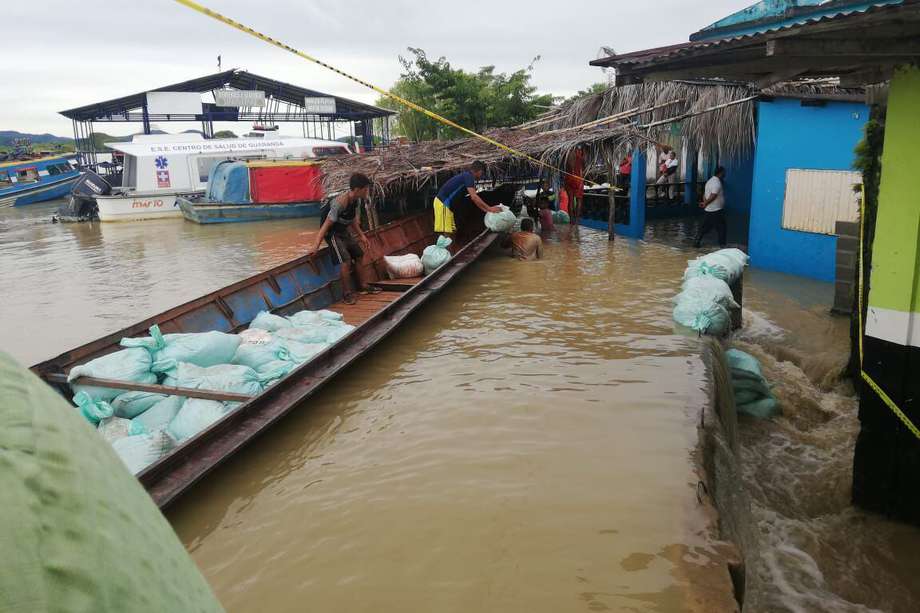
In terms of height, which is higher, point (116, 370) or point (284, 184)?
point (284, 184)

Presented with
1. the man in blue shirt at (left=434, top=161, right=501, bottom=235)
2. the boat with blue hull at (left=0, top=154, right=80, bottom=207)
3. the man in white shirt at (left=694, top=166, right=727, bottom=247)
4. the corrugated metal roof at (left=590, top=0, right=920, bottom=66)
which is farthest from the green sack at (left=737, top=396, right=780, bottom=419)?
the boat with blue hull at (left=0, top=154, right=80, bottom=207)

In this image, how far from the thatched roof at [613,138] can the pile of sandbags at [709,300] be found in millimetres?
5019

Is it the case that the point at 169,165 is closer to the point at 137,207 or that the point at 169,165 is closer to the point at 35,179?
the point at 137,207

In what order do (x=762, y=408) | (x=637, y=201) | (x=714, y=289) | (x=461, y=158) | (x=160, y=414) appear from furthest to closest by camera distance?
(x=637, y=201), (x=461, y=158), (x=714, y=289), (x=762, y=408), (x=160, y=414)

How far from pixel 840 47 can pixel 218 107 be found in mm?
32800

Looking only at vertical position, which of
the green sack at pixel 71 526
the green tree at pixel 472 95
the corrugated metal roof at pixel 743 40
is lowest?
the green sack at pixel 71 526

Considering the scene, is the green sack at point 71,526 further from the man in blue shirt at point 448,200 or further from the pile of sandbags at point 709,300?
the man in blue shirt at point 448,200

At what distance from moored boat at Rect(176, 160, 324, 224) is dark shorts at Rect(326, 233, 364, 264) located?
48.4ft

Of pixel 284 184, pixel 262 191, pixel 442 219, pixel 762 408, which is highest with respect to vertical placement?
pixel 284 184

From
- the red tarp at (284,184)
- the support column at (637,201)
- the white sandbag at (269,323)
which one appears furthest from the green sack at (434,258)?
the red tarp at (284,184)

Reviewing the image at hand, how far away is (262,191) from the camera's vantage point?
2358cm

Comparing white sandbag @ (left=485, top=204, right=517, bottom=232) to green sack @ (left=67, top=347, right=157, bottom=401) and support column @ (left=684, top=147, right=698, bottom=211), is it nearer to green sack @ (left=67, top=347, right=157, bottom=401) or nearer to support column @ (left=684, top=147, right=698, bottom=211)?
green sack @ (left=67, top=347, right=157, bottom=401)

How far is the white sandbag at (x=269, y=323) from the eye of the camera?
6980 mm

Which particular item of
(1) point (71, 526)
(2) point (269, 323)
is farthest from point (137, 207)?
(1) point (71, 526)
